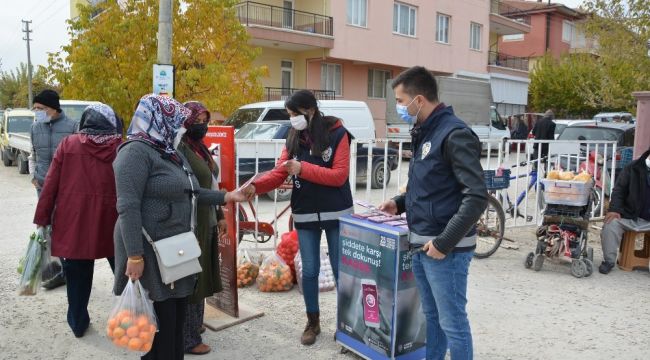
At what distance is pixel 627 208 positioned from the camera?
247 inches

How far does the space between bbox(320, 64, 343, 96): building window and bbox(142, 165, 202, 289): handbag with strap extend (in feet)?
73.3

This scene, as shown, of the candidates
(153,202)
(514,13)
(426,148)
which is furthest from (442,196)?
(514,13)

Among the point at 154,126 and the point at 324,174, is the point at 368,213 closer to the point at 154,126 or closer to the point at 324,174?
the point at 324,174

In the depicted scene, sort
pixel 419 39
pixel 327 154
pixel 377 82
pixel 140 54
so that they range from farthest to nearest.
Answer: pixel 419 39 → pixel 377 82 → pixel 140 54 → pixel 327 154

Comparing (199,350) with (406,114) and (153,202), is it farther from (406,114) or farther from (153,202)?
(406,114)

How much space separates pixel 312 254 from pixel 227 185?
42.3 inches

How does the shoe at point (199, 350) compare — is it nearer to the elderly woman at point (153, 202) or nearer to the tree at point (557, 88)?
the elderly woman at point (153, 202)

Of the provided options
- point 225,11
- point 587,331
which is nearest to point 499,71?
point 225,11

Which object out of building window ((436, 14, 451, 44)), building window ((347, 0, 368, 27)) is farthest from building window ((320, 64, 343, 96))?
building window ((436, 14, 451, 44))

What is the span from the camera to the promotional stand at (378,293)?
3.58m

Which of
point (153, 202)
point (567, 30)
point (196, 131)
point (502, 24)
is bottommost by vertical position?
point (153, 202)

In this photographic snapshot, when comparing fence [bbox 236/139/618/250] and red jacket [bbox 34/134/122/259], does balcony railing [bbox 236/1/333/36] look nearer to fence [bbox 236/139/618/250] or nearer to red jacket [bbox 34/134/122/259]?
fence [bbox 236/139/618/250]

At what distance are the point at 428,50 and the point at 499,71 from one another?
7633 millimetres

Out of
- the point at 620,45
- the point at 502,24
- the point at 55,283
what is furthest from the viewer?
the point at 502,24
